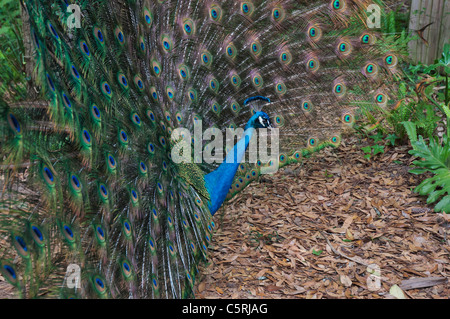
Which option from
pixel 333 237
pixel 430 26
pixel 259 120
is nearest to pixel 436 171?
pixel 333 237

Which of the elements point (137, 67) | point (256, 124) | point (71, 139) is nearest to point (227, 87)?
point (256, 124)

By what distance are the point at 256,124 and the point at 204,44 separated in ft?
Result: 2.67

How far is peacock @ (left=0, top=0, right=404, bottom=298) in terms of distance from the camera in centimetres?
169

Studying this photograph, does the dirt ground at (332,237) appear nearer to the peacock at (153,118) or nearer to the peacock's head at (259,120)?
the peacock at (153,118)

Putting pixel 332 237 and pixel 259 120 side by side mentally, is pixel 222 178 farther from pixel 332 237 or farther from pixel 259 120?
pixel 332 237

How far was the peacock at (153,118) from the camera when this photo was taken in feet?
5.54

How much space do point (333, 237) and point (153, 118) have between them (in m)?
1.71

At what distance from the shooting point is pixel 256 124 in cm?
314

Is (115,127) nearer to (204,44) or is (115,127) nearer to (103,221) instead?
(103,221)

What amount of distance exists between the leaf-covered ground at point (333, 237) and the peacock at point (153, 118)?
0.27 meters

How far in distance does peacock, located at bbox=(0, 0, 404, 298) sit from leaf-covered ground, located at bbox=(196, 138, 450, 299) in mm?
269

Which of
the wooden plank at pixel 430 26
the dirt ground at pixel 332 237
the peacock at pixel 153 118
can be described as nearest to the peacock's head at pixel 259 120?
the peacock at pixel 153 118

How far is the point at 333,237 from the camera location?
10.1 feet

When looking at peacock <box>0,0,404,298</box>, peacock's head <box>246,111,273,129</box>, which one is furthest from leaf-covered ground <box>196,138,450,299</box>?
peacock's head <box>246,111,273,129</box>
